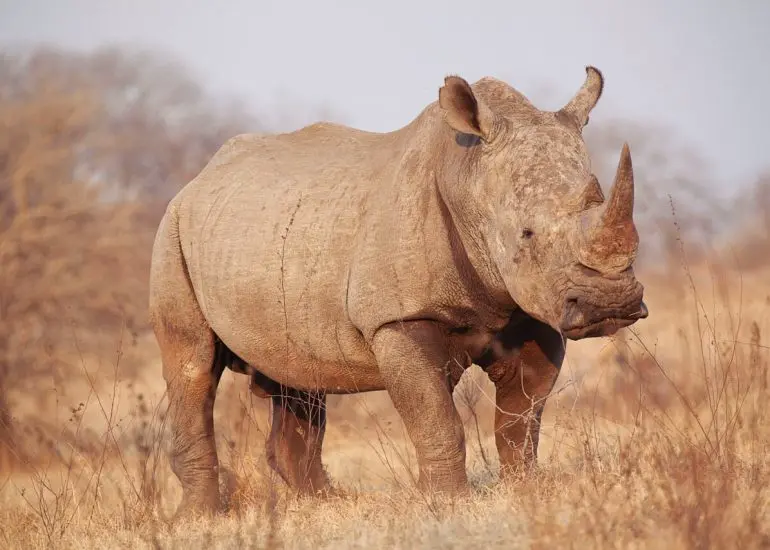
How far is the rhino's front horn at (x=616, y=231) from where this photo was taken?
217 inches

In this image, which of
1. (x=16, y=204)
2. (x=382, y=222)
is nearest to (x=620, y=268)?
(x=382, y=222)

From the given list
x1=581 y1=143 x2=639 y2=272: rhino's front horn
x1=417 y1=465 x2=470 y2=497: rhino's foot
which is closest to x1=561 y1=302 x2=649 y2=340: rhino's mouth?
x1=581 y1=143 x2=639 y2=272: rhino's front horn

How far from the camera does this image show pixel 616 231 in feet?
18.3

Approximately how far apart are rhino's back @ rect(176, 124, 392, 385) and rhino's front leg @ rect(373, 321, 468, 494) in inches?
18.0

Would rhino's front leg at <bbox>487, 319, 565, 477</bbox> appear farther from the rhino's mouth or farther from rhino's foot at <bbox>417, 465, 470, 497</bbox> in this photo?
the rhino's mouth

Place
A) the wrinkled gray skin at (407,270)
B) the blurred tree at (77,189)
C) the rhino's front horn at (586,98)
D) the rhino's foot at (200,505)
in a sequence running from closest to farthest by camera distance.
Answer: the wrinkled gray skin at (407,270), the rhino's front horn at (586,98), the rhino's foot at (200,505), the blurred tree at (77,189)

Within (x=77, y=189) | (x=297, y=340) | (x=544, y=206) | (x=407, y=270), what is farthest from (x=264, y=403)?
(x=544, y=206)

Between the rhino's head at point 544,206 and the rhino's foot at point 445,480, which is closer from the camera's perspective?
the rhino's head at point 544,206

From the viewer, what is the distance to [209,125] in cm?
2545

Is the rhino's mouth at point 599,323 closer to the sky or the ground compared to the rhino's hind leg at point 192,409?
closer to the sky

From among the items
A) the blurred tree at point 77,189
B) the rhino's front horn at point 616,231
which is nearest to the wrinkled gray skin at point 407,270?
the rhino's front horn at point 616,231

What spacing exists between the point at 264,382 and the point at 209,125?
17.4 meters

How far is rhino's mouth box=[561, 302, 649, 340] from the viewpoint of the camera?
5.60m

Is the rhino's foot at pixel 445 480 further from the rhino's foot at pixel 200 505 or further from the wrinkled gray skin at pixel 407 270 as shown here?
the rhino's foot at pixel 200 505
